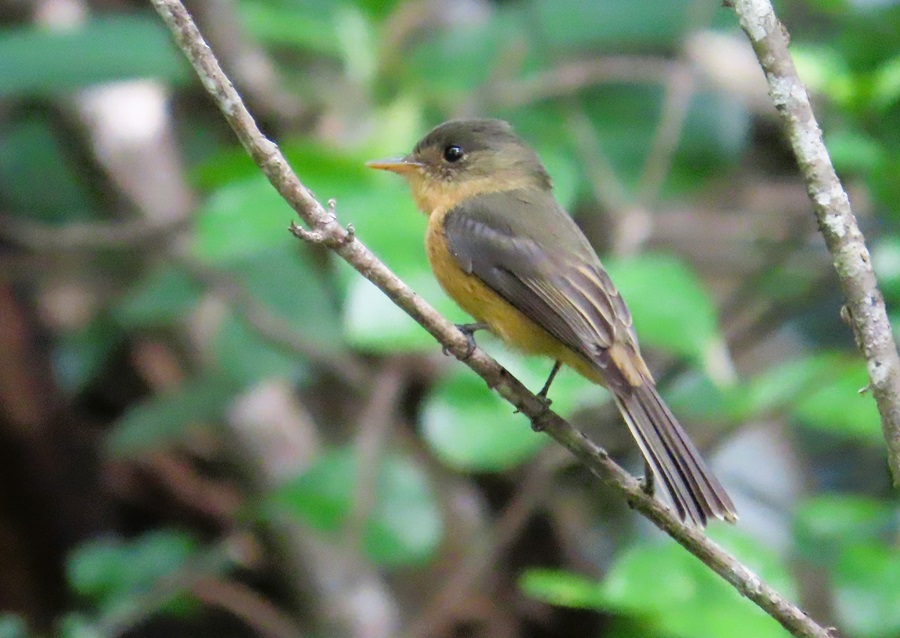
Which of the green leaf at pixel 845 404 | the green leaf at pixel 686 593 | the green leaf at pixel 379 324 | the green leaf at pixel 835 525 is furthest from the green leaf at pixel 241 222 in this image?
the green leaf at pixel 835 525

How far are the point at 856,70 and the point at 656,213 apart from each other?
5.83 ft

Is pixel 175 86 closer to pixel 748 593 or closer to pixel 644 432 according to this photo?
pixel 644 432

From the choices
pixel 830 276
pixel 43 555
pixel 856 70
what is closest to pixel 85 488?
pixel 43 555

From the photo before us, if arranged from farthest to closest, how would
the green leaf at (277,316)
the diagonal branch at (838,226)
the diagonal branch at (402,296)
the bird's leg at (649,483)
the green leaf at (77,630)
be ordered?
the green leaf at (277,316) < the green leaf at (77,630) < the bird's leg at (649,483) < the diagonal branch at (402,296) < the diagonal branch at (838,226)

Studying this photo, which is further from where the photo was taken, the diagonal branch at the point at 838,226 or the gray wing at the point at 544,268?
the gray wing at the point at 544,268

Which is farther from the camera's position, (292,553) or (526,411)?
(292,553)

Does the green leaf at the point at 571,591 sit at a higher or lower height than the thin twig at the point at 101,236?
lower

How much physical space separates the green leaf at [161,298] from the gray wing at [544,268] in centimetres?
160

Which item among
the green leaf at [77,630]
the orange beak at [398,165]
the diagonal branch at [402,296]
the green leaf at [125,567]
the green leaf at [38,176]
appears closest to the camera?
the diagonal branch at [402,296]

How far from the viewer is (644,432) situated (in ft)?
9.09

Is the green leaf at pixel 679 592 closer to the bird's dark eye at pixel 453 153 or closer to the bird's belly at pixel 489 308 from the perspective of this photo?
the bird's belly at pixel 489 308

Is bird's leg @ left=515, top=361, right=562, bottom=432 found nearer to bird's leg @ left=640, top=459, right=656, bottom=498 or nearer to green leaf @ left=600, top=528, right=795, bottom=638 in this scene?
bird's leg @ left=640, top=459, right=656, bottom=498

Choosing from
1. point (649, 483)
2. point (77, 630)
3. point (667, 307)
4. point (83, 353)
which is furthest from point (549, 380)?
point (83, 353)

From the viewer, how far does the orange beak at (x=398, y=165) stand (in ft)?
12.2
